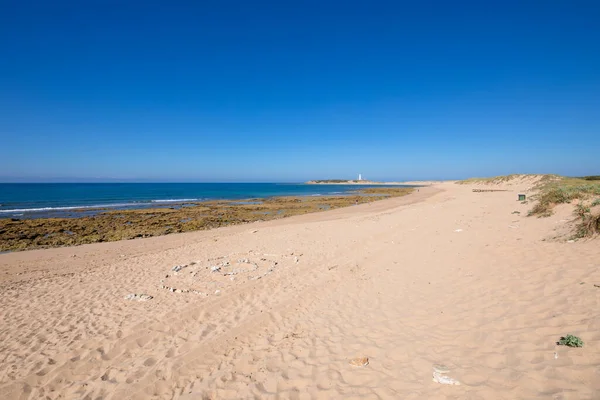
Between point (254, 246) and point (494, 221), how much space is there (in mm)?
11906

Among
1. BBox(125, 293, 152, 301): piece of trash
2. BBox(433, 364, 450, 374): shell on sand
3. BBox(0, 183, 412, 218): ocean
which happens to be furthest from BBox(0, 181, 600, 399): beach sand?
BBox(0, 183, 412, 218): ocean

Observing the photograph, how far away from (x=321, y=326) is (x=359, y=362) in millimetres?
1406

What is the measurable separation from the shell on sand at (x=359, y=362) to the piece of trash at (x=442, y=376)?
93cm

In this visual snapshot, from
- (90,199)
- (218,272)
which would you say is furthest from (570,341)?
(90,199)

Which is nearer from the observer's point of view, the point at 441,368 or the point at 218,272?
the point at 441,368

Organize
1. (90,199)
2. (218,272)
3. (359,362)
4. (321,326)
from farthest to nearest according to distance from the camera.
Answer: (90,199) < (218,272) < (321,326) < (359,362)

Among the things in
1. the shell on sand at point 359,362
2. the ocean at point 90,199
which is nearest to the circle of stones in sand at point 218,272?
the shell on sand at point 359,362

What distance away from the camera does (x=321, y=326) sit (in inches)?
215

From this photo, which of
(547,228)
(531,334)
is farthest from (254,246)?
(547,228)

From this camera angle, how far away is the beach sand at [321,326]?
3695 mm

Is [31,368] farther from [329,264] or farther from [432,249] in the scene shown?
[432,249]

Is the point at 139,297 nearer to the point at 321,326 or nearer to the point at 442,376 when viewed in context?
the point at 321,326

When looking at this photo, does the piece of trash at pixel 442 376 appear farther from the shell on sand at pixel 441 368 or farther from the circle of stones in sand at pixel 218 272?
the circle of stones in sand at pixel 218 272

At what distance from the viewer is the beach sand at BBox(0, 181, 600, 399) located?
12.1 ft
